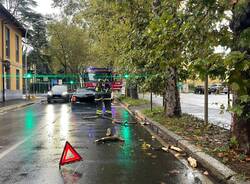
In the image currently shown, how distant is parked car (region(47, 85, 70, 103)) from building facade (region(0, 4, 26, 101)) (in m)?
3.97

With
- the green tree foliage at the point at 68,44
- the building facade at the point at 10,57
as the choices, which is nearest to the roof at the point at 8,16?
the building facade at the point at 10,57

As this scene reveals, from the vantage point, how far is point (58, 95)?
38.3 meters

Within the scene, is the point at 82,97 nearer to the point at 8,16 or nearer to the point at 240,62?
the point at 8,16

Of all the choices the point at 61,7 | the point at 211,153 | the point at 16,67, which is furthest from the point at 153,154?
the point at 61,7

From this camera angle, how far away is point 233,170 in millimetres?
7070

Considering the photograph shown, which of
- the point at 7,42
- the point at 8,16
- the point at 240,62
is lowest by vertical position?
the point at 240,62

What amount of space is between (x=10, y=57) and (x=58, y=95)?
6.59m

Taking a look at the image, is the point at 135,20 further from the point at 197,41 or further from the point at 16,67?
the point at 16,67

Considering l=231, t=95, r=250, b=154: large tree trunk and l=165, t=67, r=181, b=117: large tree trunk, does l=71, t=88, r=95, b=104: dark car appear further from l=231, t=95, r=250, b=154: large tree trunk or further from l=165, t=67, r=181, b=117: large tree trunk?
l=231, t=95, r=250, b=154: large tree trunk

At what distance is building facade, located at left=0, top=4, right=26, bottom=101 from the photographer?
36.7 m

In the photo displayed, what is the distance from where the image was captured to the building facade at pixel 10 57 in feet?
120

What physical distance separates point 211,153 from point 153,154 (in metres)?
1.42

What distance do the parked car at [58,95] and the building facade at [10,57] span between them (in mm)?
3966

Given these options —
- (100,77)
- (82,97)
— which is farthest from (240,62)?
(100,77)
